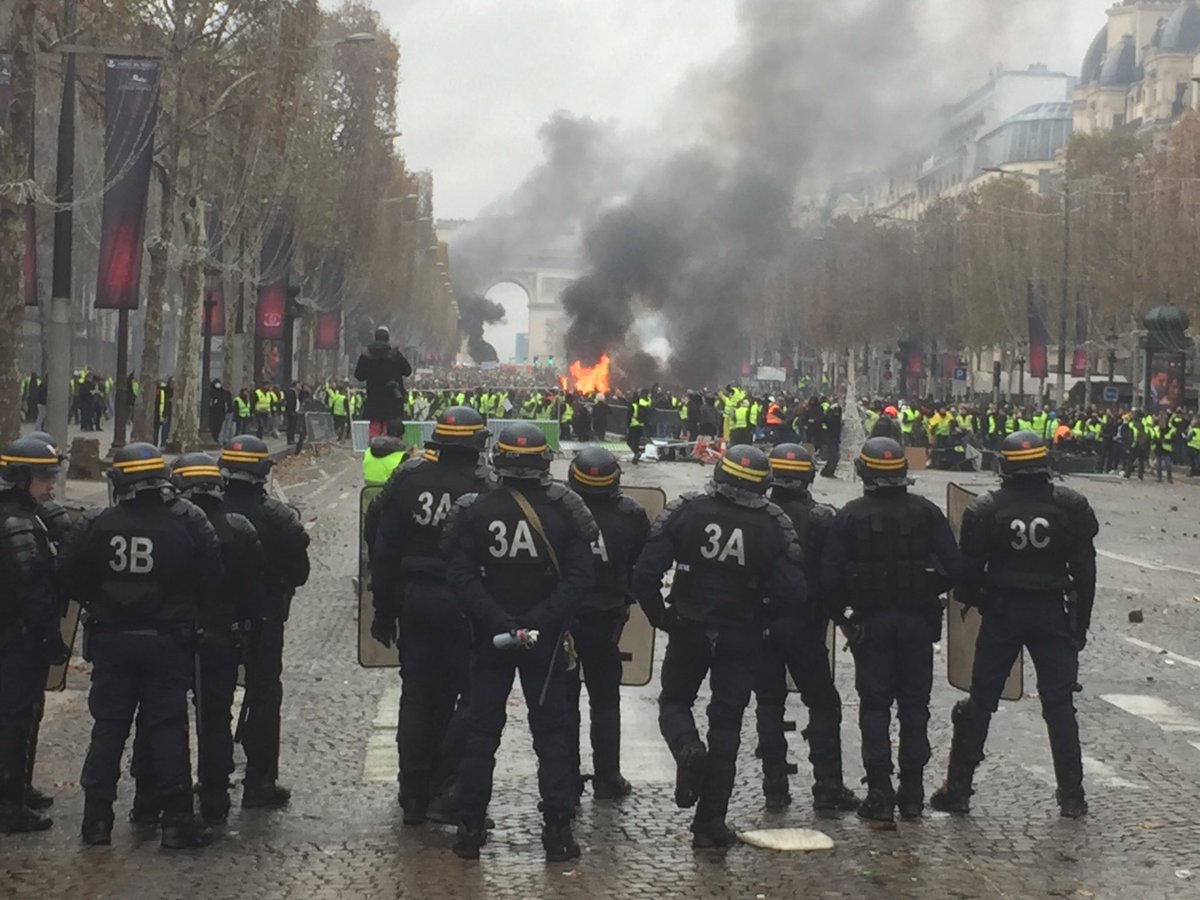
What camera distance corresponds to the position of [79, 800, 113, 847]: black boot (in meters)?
7.79

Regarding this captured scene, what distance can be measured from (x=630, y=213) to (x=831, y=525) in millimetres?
67313

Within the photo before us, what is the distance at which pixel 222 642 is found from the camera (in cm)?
830

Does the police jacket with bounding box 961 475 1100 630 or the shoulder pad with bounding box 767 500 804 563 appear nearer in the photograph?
the shoulder pad with bounding box 767 500 804 563

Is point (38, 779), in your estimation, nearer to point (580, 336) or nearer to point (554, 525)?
point (554, 525)

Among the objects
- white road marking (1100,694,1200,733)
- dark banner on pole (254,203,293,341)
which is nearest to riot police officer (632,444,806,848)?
white road marking (1100,694,1200,733)

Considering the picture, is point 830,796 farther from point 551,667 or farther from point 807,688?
point 551,667

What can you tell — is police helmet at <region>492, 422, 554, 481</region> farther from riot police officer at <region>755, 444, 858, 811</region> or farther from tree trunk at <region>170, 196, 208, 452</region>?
tree trunk at <region>170, 196, 208, 452</region>

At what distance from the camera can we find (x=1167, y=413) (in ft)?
162

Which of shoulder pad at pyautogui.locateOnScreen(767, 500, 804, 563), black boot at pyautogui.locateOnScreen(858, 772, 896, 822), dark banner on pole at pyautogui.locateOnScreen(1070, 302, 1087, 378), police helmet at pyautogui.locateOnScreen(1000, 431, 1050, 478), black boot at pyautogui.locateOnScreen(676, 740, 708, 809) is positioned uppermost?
dark banner on pole at pyautogui.locateOnScreen(1070, 302, 1087, 378)

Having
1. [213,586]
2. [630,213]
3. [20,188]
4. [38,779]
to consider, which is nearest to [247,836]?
[213,586]

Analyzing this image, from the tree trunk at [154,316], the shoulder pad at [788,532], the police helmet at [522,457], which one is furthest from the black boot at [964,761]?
the tree trunk at [154,316]

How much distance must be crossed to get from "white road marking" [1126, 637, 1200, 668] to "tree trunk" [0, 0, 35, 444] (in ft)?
39.1

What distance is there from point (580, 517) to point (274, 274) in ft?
141

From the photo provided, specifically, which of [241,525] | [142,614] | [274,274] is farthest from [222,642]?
[274,274]
